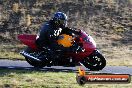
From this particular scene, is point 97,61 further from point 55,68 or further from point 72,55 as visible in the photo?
point 55,68

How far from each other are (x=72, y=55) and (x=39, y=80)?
2.80m

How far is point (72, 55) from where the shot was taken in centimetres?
1586

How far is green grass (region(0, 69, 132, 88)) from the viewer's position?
12.7 metres

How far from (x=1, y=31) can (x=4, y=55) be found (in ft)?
16.8

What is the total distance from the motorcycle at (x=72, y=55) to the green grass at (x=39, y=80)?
44.9 inches

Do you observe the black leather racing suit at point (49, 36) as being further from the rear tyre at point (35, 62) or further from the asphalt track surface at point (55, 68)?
the asphalt track surface at point (55, 68)

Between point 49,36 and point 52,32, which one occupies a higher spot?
point 52,32

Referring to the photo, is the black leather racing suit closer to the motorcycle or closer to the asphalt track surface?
the motorcycle

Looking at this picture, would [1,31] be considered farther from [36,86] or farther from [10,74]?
[36,86]

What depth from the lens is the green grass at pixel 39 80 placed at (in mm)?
12727

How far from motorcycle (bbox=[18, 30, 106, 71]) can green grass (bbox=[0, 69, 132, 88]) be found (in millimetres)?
1140

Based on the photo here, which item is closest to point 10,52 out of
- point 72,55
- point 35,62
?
point 35,62

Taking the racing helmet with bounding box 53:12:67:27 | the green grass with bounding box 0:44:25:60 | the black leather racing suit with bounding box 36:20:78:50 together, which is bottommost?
the green grass with bounding box 0:44:25:60

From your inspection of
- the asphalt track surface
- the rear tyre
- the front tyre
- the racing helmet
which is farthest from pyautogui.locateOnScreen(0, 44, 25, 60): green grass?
the front tyre
